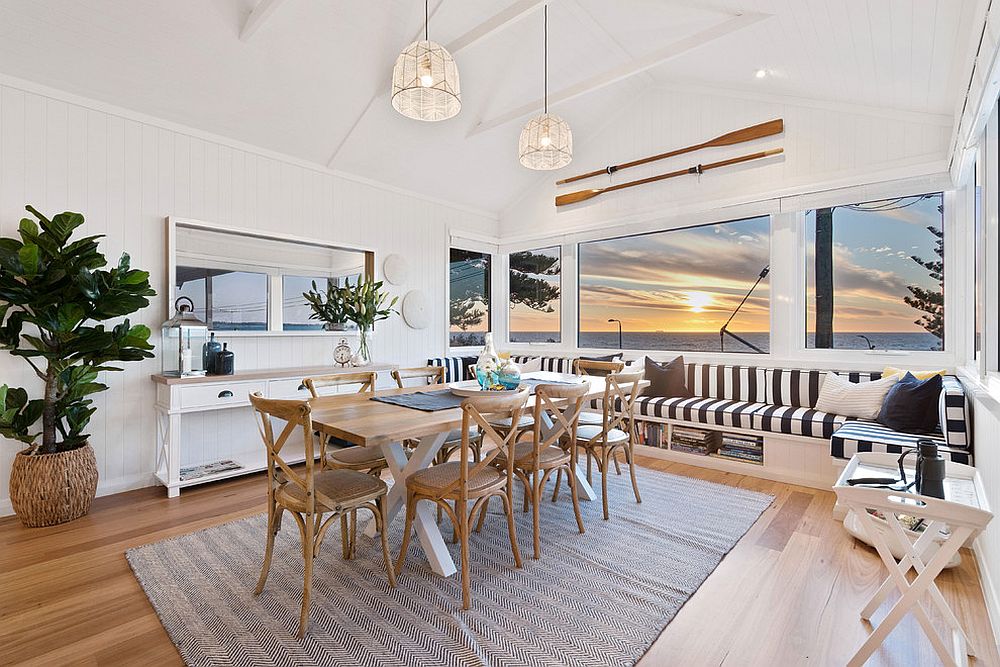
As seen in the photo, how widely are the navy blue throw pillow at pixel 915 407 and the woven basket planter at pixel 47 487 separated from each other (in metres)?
5.02

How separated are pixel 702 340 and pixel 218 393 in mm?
4528

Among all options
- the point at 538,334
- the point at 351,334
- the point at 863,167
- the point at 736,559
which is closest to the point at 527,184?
the point at 538,334

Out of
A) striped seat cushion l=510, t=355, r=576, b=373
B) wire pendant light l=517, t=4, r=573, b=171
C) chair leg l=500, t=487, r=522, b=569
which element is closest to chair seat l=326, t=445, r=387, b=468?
chair leg l=500, t=487, r=522, b=569

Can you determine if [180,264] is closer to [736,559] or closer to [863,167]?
[736,559]

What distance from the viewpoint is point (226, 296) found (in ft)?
12.4

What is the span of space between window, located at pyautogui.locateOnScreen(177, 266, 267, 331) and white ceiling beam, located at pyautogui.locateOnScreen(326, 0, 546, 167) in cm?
150

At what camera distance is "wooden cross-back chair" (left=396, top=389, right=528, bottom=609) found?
2.01 meters

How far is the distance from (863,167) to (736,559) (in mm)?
3154

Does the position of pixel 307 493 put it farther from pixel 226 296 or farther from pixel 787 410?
pixel 787 410

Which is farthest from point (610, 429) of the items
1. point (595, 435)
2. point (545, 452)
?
point (545, 452)

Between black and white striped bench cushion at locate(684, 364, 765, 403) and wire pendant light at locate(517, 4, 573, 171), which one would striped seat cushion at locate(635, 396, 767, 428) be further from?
wire pendant light at locate(517, 4, 573, 171)

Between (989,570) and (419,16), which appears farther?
(419,16)

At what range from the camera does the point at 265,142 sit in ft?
12.9

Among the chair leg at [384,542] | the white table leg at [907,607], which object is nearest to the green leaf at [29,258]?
the chair leg at [384,542]
